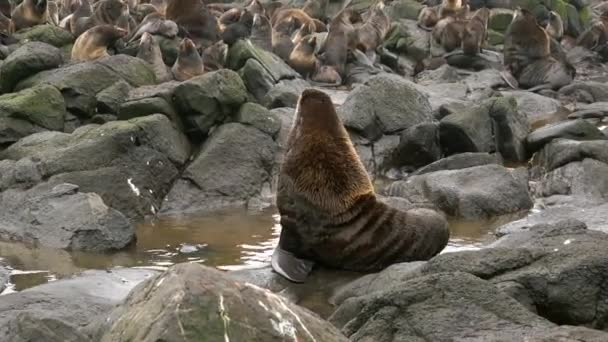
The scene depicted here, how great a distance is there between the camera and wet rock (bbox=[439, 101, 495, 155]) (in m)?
13.2

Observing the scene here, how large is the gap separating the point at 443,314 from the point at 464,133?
857cm

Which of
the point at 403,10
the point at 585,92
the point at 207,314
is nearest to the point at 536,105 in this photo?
the point at 585,92

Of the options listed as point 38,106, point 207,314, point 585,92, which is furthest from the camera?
point 585,92

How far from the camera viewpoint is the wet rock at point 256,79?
15.8 meters

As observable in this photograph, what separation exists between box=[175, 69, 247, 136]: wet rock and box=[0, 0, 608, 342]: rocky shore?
0.07 ft

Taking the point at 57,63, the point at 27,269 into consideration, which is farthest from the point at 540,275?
the point at 57,63

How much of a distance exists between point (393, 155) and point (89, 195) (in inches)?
206

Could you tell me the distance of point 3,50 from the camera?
52.6 feet

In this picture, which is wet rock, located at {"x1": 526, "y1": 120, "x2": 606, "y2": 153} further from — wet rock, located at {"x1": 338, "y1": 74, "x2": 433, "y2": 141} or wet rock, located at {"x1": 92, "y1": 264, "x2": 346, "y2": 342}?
wet rock, located at {"x1": 92, "y1": 264, "x2": 346, "y2": 342}

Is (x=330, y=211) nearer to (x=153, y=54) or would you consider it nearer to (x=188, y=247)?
(x=188, y=247)

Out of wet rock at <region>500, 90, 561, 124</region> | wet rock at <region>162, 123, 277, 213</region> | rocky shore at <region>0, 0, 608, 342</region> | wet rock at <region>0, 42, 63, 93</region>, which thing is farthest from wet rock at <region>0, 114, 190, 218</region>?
wet rock at <region>500, 90, 561, 124</region>

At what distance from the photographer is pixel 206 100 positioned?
11867 mm

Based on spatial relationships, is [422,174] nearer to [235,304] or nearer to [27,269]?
[27,269]

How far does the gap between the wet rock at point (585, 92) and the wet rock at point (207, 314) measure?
653 inches
